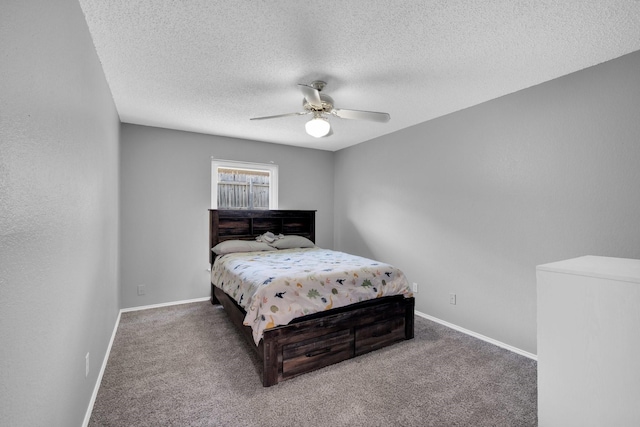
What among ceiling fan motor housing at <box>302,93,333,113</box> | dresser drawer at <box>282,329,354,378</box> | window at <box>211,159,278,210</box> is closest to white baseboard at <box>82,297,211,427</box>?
dresser drawer at <box>282,329,354,378</box>

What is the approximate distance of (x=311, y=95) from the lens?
2273 mm

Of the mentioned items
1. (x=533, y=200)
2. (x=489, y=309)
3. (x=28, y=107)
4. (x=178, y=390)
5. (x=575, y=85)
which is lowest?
(x=178, y=390)

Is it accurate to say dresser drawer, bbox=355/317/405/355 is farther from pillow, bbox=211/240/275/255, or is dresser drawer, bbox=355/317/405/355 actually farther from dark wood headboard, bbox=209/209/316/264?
dark wood headboard, bbox=209/209/316/264

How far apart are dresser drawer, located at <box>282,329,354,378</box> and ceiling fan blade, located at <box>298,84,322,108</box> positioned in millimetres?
1953

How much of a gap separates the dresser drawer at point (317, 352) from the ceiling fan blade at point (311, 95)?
1.95 m

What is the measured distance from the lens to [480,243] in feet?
10.0

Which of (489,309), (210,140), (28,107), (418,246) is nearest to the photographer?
(28,107)

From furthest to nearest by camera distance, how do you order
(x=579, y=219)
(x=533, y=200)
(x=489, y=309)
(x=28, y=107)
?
1. (x=489, y=309)
2. (x=533, y=200)
3. (x=579, y=219)
4. (x=28, y=107)

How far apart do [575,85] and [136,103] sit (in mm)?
4143

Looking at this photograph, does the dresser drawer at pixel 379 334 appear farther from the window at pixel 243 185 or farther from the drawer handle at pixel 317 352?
the window at pixel 243 185

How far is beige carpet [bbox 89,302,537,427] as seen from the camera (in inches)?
71.6

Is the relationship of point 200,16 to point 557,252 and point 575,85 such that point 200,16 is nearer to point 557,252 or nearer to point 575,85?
point 575,85

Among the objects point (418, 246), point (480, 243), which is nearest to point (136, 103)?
point (418, 246)

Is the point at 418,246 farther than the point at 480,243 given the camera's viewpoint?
Yes
